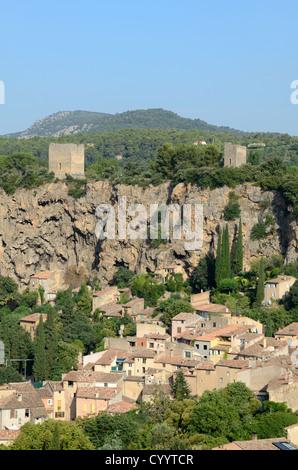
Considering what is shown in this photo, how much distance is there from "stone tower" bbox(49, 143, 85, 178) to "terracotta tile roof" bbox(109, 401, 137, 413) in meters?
23.6

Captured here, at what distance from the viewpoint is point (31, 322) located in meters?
47.8

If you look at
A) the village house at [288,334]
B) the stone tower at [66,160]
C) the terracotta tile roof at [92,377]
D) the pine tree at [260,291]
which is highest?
the stone tower at [66,160]

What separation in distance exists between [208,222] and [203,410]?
19.0 meters

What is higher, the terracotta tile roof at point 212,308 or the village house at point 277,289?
the village house at point 277,289

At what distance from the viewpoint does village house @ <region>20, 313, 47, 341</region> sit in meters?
47.4

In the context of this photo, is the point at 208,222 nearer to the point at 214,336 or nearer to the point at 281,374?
the point at 214,336

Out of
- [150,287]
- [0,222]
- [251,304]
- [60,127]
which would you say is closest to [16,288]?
[0,222]

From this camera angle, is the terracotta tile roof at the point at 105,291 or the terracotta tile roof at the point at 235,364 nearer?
the terracotta tile roof at the point at 235,364

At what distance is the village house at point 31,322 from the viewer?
155 feet

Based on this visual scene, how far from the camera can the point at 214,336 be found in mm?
Result: 40812

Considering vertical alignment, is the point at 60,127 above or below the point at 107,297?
above

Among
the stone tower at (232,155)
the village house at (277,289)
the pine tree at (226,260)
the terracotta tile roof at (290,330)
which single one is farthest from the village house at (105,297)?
the terracotta tile roof at (290,330)

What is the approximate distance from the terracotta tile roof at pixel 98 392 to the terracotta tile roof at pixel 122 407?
16.2 inches

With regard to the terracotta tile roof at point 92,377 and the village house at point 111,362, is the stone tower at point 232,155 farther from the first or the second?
the terracotta tile roof at point 92,377
